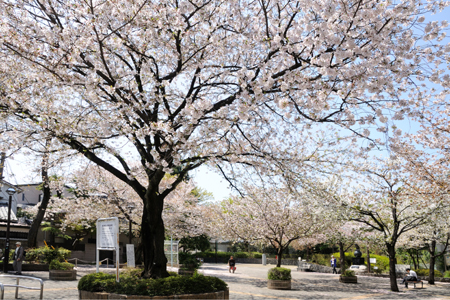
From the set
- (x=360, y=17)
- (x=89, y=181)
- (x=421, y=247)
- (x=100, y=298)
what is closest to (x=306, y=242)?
(x=421, y=247)

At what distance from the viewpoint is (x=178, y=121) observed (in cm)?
779

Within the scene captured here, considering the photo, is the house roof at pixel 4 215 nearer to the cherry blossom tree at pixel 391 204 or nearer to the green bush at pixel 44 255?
the green bush at pixel 44 255

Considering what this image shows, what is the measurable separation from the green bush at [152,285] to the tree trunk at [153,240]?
1.92 ft

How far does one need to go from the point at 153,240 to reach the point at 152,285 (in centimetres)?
145

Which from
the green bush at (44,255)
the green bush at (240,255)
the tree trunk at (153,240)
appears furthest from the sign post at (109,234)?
the green bush at (240,255)

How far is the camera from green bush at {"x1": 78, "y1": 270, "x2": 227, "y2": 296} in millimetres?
8383

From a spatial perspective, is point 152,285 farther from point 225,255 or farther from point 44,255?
point 225,255

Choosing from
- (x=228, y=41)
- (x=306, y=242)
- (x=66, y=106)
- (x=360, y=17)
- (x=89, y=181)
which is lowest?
(x=306, y=242)

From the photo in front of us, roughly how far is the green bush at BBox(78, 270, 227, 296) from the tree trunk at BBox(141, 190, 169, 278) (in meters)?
0.58

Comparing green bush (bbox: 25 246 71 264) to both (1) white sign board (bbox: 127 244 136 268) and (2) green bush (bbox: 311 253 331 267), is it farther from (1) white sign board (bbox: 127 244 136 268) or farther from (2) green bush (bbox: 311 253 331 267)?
(2) green bush (bbox: 311 253 331 267)

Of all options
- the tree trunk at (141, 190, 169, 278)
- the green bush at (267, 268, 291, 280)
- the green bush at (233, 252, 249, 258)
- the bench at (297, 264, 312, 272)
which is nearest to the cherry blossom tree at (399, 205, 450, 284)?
the green bush at (267, 268, 291, 280)

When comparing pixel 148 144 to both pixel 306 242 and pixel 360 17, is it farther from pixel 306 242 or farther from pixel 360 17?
pixel 306 242

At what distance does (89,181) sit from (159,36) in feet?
45.7

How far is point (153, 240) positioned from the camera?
965cm
